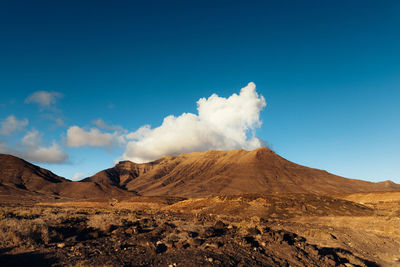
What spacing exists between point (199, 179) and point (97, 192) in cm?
6733

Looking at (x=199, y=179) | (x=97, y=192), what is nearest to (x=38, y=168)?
(x=97, y=192)

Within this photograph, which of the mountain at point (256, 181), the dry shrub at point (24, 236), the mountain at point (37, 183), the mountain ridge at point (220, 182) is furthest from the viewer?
the mountain at point (256, 181)

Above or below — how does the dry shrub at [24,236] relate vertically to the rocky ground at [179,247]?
above

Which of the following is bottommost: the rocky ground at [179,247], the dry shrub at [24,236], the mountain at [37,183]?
the rocky ground at [179,247]

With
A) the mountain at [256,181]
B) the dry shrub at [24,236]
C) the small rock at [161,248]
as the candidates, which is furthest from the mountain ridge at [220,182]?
the small rock at [161,248]

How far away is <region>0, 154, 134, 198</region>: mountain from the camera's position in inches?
4892

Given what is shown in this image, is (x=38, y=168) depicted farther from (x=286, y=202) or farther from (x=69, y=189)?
(x=286, y=202)

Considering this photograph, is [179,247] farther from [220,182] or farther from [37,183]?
[220,182]

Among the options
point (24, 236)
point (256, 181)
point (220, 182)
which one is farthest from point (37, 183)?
point (24, 236)

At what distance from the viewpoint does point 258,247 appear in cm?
1373

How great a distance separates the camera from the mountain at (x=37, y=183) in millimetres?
124250

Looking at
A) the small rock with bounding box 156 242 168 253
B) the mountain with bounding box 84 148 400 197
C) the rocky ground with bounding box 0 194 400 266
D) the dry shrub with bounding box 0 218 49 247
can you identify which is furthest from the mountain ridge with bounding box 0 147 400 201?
the small rock with bounding box 156 242 168 253

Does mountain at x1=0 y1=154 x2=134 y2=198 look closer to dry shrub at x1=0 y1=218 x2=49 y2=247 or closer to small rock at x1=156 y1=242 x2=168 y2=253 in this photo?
dry shrub at x1=0 y1=218 x2=49 y2=247

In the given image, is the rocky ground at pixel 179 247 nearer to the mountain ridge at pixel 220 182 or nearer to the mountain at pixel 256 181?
the mountain ridge at pixel 220 182
